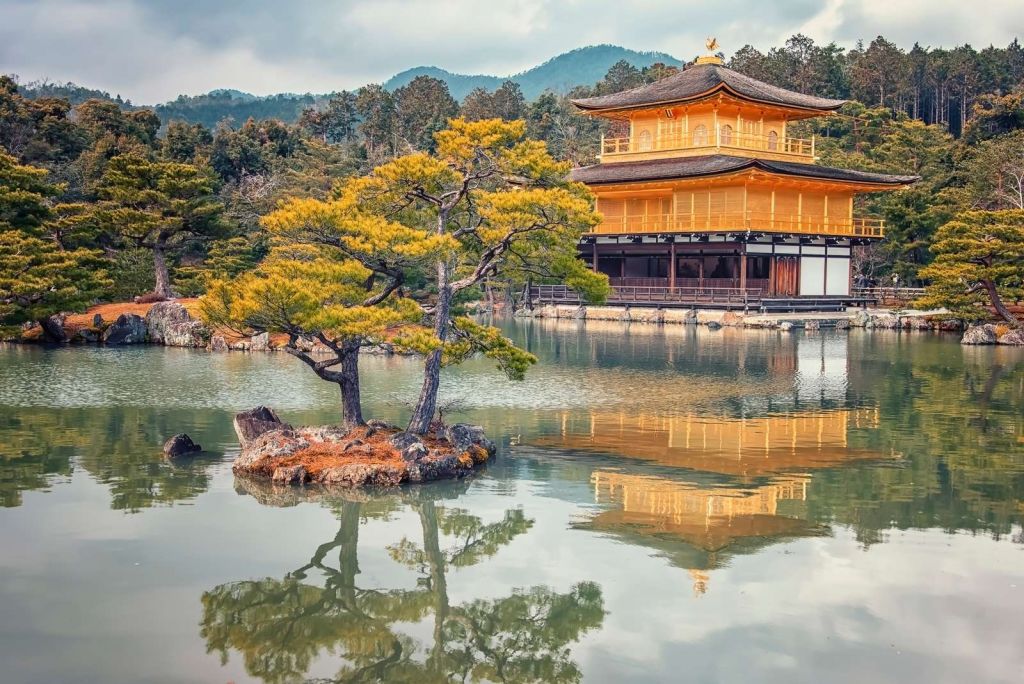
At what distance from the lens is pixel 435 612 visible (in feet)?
36.3

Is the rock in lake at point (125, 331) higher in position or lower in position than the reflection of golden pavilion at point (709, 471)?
higher

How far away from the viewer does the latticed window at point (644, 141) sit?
54.3 metres

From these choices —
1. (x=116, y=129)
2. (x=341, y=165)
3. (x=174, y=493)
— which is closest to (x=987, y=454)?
(x=174, y=493)

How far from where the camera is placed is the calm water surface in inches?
385

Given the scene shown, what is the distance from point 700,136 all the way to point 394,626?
4436 cm

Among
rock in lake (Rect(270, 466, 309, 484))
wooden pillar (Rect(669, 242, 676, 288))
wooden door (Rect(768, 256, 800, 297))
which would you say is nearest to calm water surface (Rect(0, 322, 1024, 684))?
rock in lake (Rect(270, 466, 309, 484))

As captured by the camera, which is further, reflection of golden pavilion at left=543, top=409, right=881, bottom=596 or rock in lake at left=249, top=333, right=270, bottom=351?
rock in lake at left=249, top=333, right=270, bottom=351

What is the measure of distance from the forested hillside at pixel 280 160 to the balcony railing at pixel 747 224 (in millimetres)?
3589

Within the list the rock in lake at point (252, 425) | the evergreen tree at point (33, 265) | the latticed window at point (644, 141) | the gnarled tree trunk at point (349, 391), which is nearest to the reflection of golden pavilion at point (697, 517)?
the gnarled tree trunk at point (349, 391)

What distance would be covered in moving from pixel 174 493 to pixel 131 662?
6.36 metres

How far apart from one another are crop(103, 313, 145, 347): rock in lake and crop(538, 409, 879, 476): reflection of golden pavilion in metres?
21.0

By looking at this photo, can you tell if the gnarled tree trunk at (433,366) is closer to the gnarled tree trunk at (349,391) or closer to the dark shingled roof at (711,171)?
the gnarled tree trunk at (349,391)

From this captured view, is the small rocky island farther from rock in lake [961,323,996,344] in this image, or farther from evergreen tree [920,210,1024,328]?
evergreen tree [920,210,1024,328]

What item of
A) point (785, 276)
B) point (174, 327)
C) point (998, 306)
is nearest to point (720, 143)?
point (785, 276)
